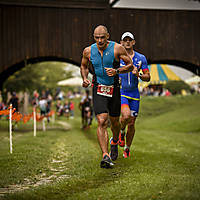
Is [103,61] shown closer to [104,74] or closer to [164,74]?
[104,74]

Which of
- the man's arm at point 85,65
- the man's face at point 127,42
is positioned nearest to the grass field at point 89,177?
the man's arm at point 85,65

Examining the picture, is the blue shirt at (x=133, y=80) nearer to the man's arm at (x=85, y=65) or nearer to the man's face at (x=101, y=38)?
the man's arm at (x=85, y=65)

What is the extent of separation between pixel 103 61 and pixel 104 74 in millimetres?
256

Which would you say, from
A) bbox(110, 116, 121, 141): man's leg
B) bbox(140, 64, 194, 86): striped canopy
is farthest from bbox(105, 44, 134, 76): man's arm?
bbox(140, 64, 194, 86): striped canopy

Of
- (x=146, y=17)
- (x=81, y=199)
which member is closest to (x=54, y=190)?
(x=81, y=199)

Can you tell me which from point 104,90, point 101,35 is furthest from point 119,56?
point 104,90

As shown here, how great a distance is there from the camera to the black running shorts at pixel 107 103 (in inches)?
289

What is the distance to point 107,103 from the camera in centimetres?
752

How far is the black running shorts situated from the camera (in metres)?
7.35

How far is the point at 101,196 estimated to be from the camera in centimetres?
510

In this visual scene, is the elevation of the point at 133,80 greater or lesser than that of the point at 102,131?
greater

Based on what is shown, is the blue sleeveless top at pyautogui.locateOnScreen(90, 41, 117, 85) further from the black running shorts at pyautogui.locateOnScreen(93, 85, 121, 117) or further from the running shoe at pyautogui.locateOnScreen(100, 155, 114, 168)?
the running shoe at pyautogui.locateOnScreen(100, 155, 114, 168)

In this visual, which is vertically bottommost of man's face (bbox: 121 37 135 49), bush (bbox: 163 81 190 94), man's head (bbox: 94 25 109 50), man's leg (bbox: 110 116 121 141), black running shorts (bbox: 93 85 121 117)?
bush (bbox: 163 81 190 94)

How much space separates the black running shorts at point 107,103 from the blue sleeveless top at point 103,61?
223 millimetres
